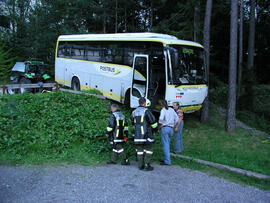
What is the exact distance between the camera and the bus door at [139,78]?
11.6m

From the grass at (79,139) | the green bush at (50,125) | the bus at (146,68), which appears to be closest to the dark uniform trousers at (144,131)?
the grass at (79,139)

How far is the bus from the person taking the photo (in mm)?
10602

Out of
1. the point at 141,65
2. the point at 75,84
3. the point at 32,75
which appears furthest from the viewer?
the point at 32,75

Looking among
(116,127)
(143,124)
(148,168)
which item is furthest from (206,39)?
(148,168)

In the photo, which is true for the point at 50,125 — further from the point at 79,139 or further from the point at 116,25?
the point at 116,25

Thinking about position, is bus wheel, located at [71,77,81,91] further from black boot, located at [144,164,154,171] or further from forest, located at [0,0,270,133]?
black boot, located at [144,164,154,171]

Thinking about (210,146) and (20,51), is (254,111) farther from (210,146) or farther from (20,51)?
(20,51)

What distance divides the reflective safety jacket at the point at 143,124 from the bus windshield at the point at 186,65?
3999 mm

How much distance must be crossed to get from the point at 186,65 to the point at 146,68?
1745mm

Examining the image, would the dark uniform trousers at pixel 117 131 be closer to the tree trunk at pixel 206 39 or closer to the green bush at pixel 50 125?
the green bush at pixel 50 125

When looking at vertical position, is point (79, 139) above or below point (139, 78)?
below

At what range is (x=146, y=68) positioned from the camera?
454 inches

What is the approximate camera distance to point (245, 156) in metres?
8.86

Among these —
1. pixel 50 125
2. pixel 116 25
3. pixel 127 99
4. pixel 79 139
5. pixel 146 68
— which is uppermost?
pixel 116 25
